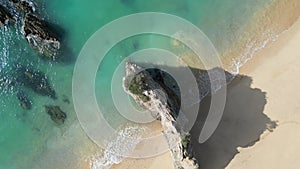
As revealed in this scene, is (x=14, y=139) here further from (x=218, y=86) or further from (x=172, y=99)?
(x=218, y=86)

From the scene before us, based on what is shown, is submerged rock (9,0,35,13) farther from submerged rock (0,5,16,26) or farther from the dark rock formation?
the dark rock formation

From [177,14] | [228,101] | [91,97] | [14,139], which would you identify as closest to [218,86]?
[228,101]

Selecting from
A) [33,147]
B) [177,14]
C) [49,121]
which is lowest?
[33,147]

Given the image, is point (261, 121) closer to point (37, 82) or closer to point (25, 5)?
point (37, 82)

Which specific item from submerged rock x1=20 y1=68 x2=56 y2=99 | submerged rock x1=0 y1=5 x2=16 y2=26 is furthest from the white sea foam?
submerged rock x1=0 y1=5 x2=16 y2=26

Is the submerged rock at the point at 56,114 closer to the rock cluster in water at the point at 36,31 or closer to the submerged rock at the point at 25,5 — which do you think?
the rock cluster in water at the point at 36,31

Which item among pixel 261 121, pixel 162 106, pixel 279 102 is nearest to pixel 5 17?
pixel 162 106
